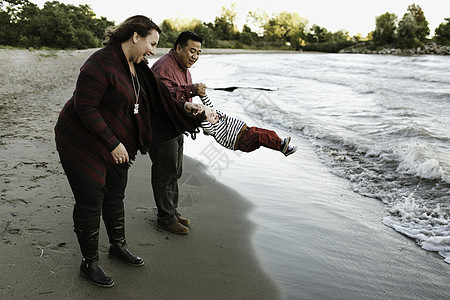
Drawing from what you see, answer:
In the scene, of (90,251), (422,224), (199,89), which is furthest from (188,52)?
(422,224)

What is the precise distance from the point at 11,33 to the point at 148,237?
1677 inches

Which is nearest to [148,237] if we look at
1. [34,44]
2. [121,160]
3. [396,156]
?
[121,160]

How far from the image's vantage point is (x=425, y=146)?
6.68 m

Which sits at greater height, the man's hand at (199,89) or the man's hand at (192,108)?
the man's hand at (199,89)

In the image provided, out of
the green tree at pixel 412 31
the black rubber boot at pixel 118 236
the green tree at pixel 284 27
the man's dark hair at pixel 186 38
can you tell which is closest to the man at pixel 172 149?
the man's dark hair at pixel 186 38

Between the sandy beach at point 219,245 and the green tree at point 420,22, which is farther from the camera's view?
the green tree at point 420,22

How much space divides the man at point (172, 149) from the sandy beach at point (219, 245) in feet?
0.56

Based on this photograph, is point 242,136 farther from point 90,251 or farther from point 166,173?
point 90,251

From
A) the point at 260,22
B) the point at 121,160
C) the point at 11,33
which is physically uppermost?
the point at 260,22

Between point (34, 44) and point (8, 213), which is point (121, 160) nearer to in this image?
point (8, 213)

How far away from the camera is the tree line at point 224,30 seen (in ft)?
124

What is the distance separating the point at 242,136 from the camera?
12.0 feet

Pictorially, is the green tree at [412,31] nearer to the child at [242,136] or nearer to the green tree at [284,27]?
the green tree at [284,27]

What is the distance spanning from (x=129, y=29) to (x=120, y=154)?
0.74 metres
